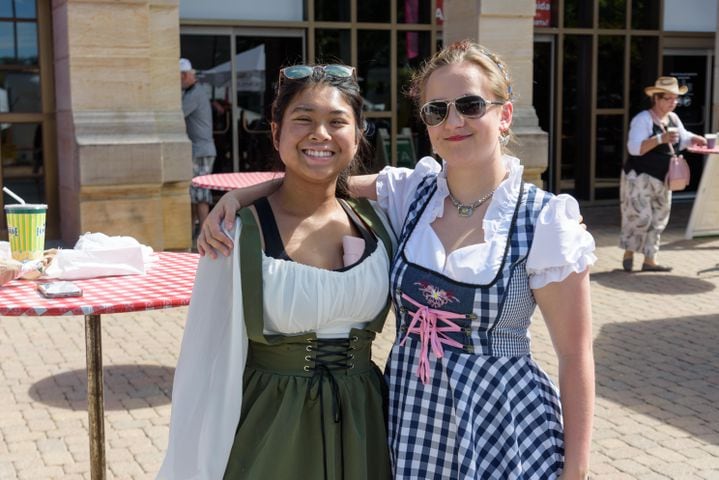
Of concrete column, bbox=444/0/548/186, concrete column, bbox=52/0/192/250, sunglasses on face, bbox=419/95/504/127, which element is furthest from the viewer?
concrete column, bbox=444/0/548/186

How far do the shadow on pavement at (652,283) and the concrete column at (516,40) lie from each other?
6.54ft

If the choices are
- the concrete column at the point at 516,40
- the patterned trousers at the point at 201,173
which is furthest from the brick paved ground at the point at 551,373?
the patterned trousers at the point at 201,173

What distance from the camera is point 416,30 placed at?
13.4m

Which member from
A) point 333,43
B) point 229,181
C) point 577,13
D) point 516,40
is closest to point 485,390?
point 229,181

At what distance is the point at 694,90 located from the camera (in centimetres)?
1538

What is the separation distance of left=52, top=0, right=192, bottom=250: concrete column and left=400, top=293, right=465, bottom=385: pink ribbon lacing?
279 inches

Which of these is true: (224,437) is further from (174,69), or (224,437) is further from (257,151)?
(257,151)

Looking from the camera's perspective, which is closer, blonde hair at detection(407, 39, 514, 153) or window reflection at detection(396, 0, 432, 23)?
blonde hair at detection(407, 39, 514, 153)

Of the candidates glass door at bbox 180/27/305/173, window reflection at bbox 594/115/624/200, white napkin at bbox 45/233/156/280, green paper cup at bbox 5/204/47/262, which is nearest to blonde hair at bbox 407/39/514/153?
white napkin at bbox 45/233/156/280

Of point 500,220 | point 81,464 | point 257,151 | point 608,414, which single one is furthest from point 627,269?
point 500,220

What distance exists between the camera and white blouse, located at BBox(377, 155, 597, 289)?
2.31 metres

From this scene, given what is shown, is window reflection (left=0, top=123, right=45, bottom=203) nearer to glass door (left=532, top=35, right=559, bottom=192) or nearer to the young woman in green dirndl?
glass door (left=532, top=35, right=559, bottom=192)

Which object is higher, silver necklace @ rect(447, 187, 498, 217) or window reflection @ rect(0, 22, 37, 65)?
window reflection @ rect(0, 22, 37, 65)

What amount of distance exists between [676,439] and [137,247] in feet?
9.55
